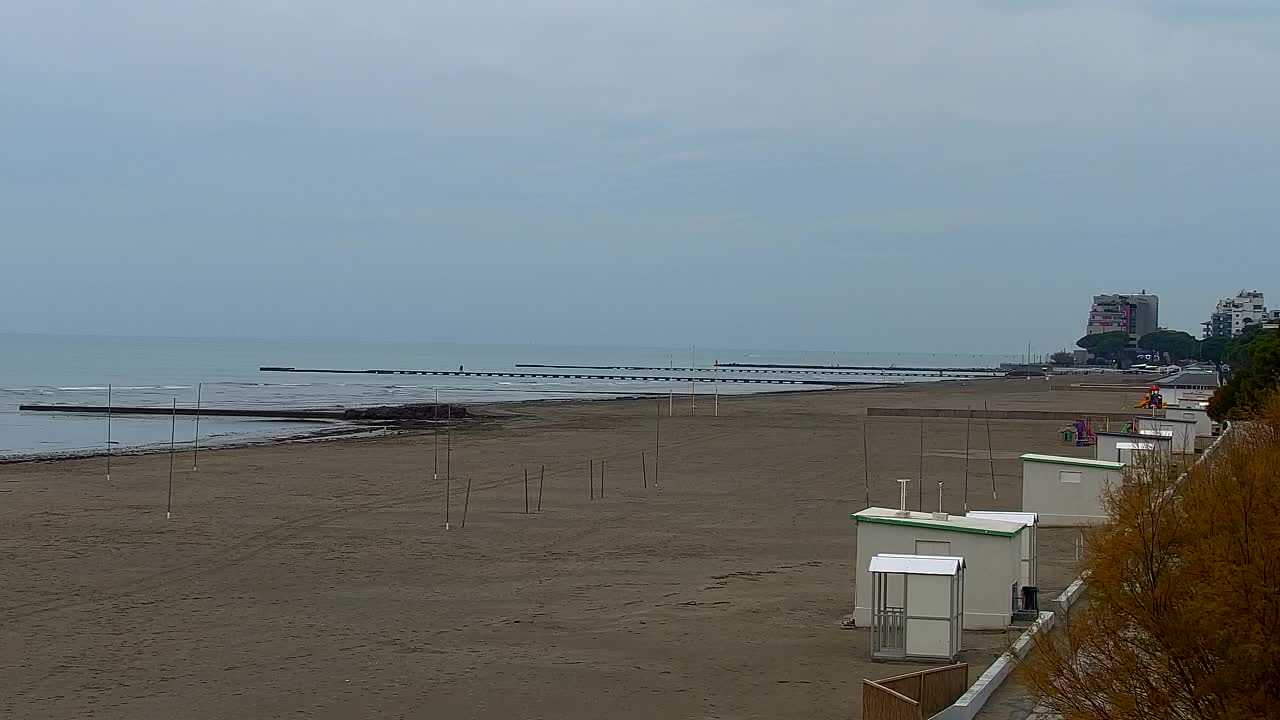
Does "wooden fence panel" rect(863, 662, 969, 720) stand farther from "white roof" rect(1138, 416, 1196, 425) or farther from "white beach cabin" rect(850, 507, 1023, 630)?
"white roof" rect(1138, 416, 1196, 425)

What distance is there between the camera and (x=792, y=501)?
30.8 meters

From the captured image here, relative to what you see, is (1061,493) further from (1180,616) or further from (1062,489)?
(1180,616)

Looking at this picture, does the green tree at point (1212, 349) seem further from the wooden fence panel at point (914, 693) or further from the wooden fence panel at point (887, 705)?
the wooden fence panel at point (887, 705)

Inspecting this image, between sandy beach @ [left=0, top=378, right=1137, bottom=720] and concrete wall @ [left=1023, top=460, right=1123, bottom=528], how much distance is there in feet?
1.88

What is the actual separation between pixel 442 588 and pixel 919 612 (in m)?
7.69

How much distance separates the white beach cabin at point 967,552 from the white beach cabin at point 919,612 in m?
1.16

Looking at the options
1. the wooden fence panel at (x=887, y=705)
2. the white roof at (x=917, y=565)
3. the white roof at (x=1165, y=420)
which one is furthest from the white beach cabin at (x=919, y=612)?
the white roof at (x=1165, y=420)

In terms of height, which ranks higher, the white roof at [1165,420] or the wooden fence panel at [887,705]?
the white roof at [1165,420]

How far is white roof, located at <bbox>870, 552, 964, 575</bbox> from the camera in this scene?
14.9 meters

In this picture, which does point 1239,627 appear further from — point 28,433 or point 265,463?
point 28,433

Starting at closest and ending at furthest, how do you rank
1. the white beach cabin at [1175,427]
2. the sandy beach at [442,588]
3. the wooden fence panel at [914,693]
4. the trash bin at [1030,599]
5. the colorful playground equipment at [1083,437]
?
the wooden fence panel at [914,693]
the sandy beach at [442,588]
the trash bin at [1030,599]
the white beach cabin at [1175,427]
the colorful playground equipment at [1083,437]

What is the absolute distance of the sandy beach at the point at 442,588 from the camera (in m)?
14.0

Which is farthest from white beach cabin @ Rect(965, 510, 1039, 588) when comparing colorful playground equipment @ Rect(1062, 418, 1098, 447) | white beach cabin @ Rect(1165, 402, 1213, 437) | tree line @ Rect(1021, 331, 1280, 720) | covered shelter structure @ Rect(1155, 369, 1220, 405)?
covered shelter structure @ Rect(1155, 369, 1220, 405)

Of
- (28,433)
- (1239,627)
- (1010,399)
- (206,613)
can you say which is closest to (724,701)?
(1239,627)
